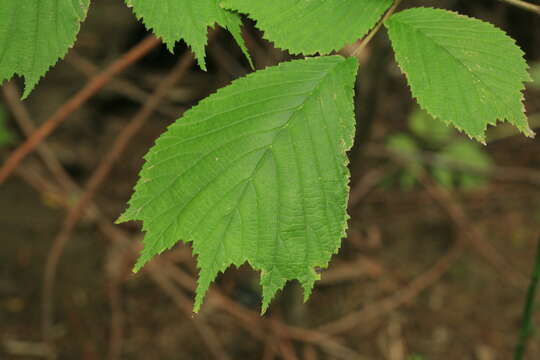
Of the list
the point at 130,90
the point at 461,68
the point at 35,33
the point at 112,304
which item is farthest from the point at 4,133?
the point at 461,68

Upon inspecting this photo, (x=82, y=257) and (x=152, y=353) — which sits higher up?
(x=82, y=257)

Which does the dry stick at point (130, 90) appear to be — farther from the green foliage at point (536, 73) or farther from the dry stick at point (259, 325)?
the green foliage at point (536, 73)

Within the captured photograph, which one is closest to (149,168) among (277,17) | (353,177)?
(277,17)

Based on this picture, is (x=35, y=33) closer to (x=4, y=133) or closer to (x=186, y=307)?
(x=186, y=307)

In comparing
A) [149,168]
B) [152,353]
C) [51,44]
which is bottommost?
[152,353]

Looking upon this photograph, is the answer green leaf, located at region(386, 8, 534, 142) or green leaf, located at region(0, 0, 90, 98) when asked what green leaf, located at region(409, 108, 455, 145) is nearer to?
green leaf, located at region(386, 8, 534, 142)

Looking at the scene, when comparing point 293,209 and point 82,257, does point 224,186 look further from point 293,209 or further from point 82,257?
point 82,257

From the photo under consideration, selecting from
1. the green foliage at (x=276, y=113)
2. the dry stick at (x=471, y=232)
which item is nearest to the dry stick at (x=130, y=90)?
the dry stick at (x=471, y=232)
